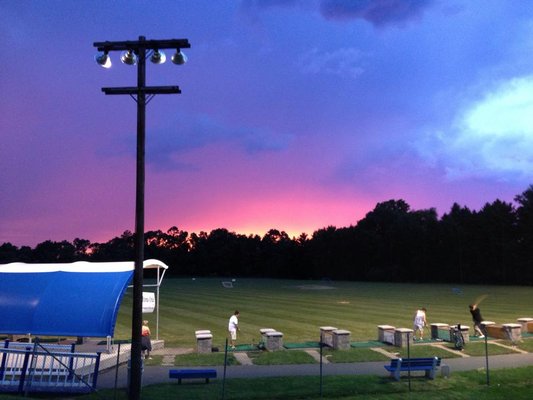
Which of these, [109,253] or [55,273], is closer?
[55,273]

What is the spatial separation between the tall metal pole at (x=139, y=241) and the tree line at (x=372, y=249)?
9174cm

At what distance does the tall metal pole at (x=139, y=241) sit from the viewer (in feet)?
41.1

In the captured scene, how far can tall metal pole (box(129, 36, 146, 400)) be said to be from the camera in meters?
12.5

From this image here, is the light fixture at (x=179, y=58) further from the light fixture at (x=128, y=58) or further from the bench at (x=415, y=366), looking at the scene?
the bench at (x=415, y=366)

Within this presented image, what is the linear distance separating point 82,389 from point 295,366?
8212 millimetres

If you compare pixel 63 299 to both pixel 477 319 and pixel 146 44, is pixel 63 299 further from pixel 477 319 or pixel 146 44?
pixel 477 319

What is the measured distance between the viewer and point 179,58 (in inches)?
513

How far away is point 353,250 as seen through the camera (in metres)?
134

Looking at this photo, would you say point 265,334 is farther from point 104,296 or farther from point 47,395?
point 47,395

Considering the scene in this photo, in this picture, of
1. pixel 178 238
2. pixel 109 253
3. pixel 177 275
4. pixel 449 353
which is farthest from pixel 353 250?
pixel 449 353

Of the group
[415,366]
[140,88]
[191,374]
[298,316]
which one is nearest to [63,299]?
[191,374]

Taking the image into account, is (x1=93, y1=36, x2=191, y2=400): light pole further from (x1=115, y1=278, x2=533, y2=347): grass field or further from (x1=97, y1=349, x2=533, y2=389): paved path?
(x1=115, y1=278, x2=533, y2=347): grass field

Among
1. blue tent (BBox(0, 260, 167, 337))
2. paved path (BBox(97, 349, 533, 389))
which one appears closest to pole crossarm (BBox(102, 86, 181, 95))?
paved path (BBox(97, 349, 533, 389))

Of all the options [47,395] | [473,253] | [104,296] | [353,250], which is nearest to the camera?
[47,395]
